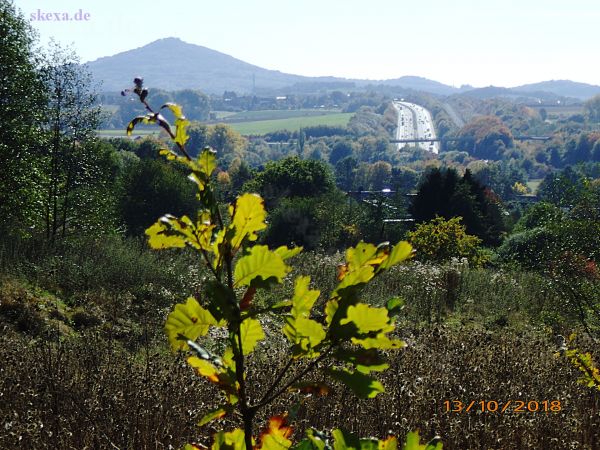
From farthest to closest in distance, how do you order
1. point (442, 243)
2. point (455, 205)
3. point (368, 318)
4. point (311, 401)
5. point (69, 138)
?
point (455, 205)
point (442, 243)
point (69, 138)
point (311, 401)
point (368, 318)

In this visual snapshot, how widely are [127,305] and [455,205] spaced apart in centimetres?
2424

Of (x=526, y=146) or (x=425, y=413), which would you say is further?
(x=526, y=146)

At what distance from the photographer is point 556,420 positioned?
3.67m

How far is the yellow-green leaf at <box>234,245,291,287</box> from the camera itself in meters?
0.91

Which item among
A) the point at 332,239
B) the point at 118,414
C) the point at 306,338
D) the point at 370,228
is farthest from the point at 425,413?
the point at 370,228

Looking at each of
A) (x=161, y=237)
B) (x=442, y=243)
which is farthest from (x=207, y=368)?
(x=442, y=243)

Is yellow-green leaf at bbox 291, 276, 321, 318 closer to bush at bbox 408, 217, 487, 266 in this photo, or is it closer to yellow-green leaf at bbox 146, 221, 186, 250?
yellow-green leaf at bbox 146, 221, 186, 250

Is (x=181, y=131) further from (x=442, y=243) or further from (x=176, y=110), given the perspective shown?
(x=442, y=243)

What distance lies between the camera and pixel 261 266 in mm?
923

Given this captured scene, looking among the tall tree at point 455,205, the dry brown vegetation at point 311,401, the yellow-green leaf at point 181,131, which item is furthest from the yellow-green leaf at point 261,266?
the tall tree at point 455,205

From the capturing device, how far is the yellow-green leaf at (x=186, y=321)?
0.92 metres

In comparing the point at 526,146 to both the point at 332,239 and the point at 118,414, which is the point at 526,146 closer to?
the point at 332,239
